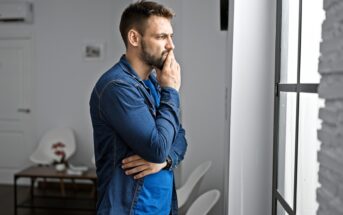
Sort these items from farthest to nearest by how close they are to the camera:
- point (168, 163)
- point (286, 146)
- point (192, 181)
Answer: point (192, 181) < point (286, 146) < point (168, 163)

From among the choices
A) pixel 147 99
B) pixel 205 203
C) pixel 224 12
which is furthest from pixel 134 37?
pixel 205 203

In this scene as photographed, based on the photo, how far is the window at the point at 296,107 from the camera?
1.21m

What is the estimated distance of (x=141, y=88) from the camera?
1.48m

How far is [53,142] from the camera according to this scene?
580 centimetres

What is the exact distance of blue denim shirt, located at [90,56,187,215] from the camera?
4.47 feet

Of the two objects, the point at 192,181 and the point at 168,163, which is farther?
the point at 192,181

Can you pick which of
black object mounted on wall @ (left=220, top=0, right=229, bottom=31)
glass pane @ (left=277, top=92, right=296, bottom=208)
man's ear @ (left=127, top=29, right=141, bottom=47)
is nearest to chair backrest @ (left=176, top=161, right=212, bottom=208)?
black object mounted on wall @ (left=220, top=0, right=229, bottom=31)

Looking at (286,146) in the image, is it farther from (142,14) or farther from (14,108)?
(14,108)

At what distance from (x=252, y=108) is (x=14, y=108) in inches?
196

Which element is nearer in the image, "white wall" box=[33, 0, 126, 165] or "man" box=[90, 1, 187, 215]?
"man" box=[90, 1, 187, 215]

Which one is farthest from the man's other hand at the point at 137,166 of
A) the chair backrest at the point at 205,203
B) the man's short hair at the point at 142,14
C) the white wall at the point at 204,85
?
the white wall at the point at 204,85

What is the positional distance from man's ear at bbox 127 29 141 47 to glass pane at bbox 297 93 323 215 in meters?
0.61

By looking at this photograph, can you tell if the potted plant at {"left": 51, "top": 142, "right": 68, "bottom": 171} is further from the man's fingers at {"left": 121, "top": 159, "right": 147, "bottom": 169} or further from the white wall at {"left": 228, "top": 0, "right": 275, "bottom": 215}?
the man's fingers at {"left": 121, "top": 159, "right": 147, "bottom": 169}

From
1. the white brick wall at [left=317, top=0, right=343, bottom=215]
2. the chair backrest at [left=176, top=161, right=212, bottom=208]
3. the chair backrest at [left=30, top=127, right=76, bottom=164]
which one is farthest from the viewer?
the chair backrest at [left=30, top=127, right=76, bottom=164]
